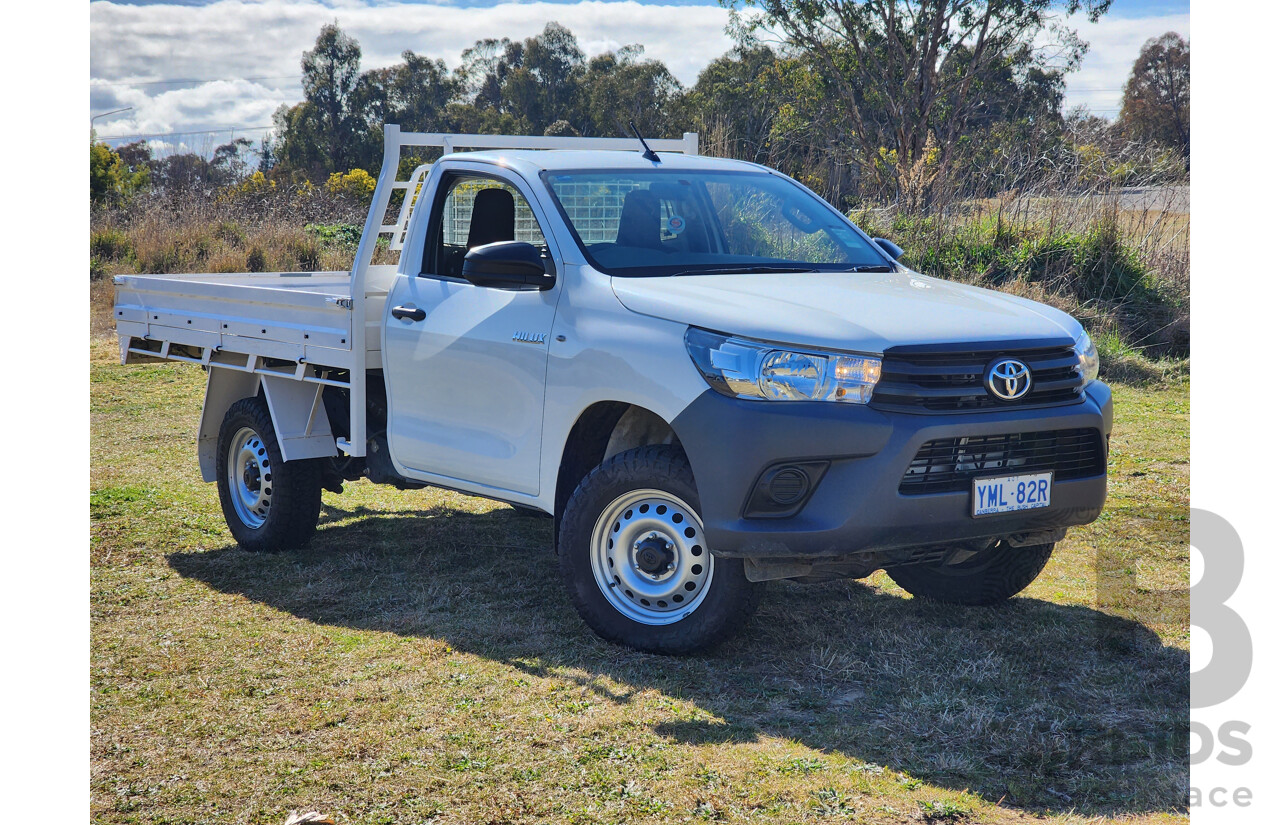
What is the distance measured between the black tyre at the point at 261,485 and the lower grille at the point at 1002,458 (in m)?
3.63

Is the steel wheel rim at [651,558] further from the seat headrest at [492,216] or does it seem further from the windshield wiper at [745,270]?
the seat headrest at [492,216]

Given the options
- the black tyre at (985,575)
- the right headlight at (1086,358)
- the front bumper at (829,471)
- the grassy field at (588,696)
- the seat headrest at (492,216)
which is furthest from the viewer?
the seat headrest at (492,216)

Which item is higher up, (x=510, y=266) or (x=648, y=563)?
(x=510, y=266)

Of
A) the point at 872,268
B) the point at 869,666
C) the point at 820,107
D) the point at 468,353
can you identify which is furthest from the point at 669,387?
the point at 820,107

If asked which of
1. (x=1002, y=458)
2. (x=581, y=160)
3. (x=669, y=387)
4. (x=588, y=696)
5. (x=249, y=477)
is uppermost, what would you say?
(x=581, y=160)

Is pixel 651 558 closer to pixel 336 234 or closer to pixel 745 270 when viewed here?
pixel 745 270

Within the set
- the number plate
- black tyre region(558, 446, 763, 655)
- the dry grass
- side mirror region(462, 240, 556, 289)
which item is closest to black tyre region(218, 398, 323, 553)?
side mirror region(462, 240, 556, 289)

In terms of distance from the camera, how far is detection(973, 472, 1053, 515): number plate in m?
4.32

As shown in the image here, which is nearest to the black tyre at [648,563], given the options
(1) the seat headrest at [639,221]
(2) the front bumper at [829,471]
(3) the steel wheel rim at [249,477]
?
(2) the front bumper at [829,471]

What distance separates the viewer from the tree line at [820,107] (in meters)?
15.8

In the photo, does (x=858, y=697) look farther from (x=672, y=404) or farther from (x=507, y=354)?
(x=507, y=354)

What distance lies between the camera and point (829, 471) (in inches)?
166

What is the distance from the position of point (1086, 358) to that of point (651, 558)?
1.89m

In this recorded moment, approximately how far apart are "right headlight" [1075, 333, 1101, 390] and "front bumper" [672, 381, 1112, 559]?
18.2 inches
